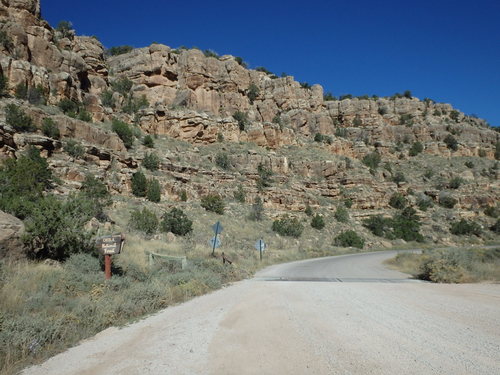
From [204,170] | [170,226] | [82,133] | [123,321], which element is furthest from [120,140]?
[123,321]

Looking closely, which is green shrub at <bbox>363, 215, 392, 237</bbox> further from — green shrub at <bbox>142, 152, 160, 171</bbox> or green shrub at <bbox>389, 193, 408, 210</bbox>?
green shrub at <bbox>142, 152, 160, 171</bbox>

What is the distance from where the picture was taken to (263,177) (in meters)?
45.8

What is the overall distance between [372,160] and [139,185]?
46.3 m

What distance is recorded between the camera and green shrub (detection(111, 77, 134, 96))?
5519 centimetres

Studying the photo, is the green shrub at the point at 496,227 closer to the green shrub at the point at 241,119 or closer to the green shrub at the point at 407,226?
the green shrub at the point at 407,226

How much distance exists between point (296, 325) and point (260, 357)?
5.00 ft

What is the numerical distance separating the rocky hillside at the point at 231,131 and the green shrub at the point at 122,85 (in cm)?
Answer: 19

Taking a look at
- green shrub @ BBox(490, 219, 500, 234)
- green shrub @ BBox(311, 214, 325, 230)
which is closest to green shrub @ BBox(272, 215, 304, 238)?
green shrub @ BBox(311, 214, 325, 230)

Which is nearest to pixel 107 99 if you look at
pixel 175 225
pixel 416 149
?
pixel 175 225

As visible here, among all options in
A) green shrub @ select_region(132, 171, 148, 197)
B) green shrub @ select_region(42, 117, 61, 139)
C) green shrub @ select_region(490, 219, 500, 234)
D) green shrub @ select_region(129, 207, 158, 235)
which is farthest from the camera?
green shrub @ select_region(490, 219, 500, 234)

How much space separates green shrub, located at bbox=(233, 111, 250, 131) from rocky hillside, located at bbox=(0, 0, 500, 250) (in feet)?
0.69

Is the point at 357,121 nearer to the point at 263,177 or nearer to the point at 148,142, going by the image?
the point at 263,177

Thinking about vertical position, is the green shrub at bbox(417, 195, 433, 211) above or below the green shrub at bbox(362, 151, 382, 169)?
below

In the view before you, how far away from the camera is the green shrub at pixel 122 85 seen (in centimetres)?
5519
